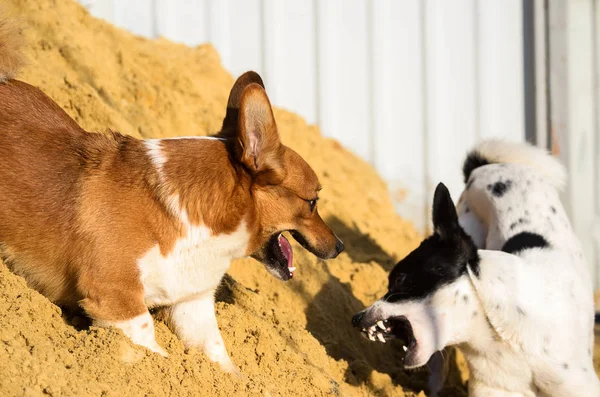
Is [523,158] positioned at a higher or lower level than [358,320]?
higher

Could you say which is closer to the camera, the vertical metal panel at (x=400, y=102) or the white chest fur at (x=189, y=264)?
the white chest fur at (x=189, y=264)

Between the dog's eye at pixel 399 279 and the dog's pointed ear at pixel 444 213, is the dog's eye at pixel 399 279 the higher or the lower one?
the lower one

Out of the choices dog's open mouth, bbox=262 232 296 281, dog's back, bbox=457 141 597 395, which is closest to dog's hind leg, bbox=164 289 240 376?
dog's open mouth, bbox=262 232 296 281

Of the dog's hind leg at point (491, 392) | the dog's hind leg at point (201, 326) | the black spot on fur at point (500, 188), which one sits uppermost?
the black spot on fur at point (500, 188)

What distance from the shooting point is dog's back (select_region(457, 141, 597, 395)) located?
13.6 ft

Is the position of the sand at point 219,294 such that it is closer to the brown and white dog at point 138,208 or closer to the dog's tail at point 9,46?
the brown and white dog at point 138,208

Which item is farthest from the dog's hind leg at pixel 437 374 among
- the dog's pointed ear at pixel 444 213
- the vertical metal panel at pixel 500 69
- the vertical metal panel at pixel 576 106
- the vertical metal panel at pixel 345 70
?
the vertical metal panel at pixel 500 69

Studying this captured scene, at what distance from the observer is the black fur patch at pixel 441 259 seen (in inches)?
164

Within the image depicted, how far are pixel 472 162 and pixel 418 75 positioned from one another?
1220 millimetres

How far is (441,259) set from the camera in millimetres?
4199

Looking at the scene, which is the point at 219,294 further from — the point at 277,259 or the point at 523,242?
the point at 523,242

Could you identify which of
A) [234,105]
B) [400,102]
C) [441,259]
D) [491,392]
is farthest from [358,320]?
[400,102]

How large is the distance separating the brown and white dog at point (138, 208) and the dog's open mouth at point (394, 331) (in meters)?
0.94

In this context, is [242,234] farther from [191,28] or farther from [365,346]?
[191,28]
